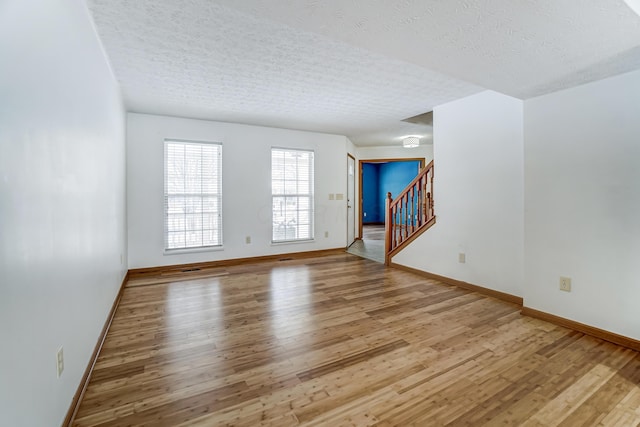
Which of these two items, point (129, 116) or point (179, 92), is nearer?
point (179, 92)

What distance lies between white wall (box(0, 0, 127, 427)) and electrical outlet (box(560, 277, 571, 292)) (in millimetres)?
3593

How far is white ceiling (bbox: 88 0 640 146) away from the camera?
157 cm

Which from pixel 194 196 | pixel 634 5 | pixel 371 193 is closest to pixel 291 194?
pixel 194 196

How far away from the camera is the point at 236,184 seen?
5.01 meters

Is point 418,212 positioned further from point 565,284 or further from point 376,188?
point 376,188

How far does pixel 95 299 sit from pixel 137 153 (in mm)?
2861

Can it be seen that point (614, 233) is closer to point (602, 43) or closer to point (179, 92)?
point (602, 43)

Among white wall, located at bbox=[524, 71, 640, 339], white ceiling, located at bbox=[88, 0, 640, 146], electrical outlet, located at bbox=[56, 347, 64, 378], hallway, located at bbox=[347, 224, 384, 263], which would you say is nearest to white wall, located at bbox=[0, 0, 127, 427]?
electrical outlet, located at bbox=[56, 347, 64, 378]

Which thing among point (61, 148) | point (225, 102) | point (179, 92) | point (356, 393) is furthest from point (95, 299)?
point (225, 102)

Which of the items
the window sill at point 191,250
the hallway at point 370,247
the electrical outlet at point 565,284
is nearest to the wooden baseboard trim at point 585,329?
the electrical outlet at point 565,284

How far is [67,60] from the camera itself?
1604 mm

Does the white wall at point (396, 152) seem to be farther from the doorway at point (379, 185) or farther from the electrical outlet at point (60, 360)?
the electrical outlet at point (60, 360)

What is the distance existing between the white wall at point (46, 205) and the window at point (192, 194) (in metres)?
2.44

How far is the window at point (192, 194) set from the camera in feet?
15.0
